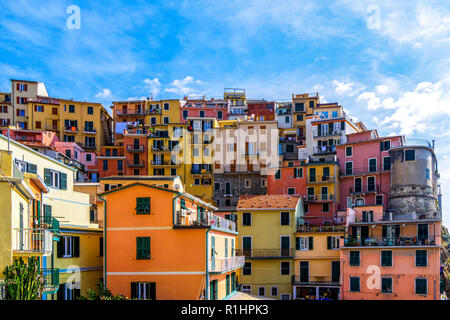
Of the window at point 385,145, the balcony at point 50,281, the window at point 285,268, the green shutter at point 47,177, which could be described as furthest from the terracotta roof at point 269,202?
the balcony at point 50,281

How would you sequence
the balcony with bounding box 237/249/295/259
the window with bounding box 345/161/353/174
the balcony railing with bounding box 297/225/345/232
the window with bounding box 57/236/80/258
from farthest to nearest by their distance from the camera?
the window with bounding box 345/161/353/174 → the balcony with bounding box 237/249/295/259 → the balcony railing with bounding box 297/225/345/232 → the window with bounding box 57/236/80/258

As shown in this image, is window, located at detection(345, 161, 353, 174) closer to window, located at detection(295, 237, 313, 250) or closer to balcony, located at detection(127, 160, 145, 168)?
window, located at detection(295, 237, 313, 250)

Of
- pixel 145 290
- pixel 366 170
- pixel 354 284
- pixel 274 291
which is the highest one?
pixel 366 170

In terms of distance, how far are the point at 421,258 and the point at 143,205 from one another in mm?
27531

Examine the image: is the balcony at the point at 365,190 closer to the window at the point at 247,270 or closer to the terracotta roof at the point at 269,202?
the terracotta roof at the point at 269,202

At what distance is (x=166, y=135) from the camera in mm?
73062

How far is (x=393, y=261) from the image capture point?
136 ft

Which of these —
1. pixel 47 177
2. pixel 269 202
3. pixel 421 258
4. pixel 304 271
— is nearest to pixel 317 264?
pixel 304 271

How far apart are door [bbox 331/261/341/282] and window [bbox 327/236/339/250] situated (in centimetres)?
160

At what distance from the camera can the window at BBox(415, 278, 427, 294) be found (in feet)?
131

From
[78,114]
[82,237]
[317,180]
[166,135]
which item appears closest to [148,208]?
[82,237]

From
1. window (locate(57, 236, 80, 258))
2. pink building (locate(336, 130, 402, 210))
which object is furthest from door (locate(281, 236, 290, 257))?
window (locate(57, 236, 80, 258))

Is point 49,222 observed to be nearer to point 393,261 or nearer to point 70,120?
point 393,261
